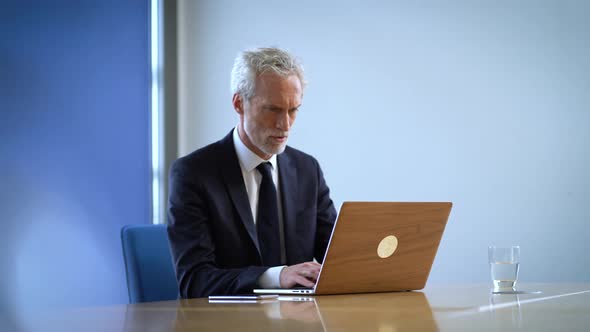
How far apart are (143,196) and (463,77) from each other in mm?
1984

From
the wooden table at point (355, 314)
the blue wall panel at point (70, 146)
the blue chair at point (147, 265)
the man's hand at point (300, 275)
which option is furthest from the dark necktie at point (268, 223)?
the blue wall panel at point (70, 146)

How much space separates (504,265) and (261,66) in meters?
1.09

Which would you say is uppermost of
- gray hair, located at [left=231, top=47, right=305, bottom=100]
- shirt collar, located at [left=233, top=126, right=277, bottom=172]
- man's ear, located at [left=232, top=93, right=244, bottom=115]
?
gray hair, located at [left=231, top=47, right=305, bottom=100]

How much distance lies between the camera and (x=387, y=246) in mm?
2037

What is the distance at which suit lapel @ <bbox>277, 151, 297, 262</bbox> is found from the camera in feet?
8.80

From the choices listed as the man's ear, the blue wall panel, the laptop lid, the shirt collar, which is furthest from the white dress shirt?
the blue wall panel

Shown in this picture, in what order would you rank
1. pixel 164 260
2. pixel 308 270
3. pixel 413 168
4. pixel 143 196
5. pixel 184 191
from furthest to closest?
pixel 143 196 → pixel 413 168 → pixel 164 260 → pixel 184 191 → pixel 308 270

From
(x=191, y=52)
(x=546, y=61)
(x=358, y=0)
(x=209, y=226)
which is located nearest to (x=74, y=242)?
(x=191, y=52)

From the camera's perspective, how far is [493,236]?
13.3 feet

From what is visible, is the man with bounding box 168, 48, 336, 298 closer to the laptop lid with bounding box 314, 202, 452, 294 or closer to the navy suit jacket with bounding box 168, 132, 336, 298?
the navy suit jacket with bounding box 168, 132, 336, 298

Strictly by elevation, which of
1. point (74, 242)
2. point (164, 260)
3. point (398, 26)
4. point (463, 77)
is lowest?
point (74, 242)

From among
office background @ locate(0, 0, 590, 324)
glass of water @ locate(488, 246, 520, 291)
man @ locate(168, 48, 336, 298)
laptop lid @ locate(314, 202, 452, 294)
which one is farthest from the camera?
office background @ locate(0, 0, 590, 324)

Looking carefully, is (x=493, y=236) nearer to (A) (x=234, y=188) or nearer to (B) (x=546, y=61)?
(B) (x=546, y=61)

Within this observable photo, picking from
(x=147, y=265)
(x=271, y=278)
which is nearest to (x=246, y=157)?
(x=147, y=265)
